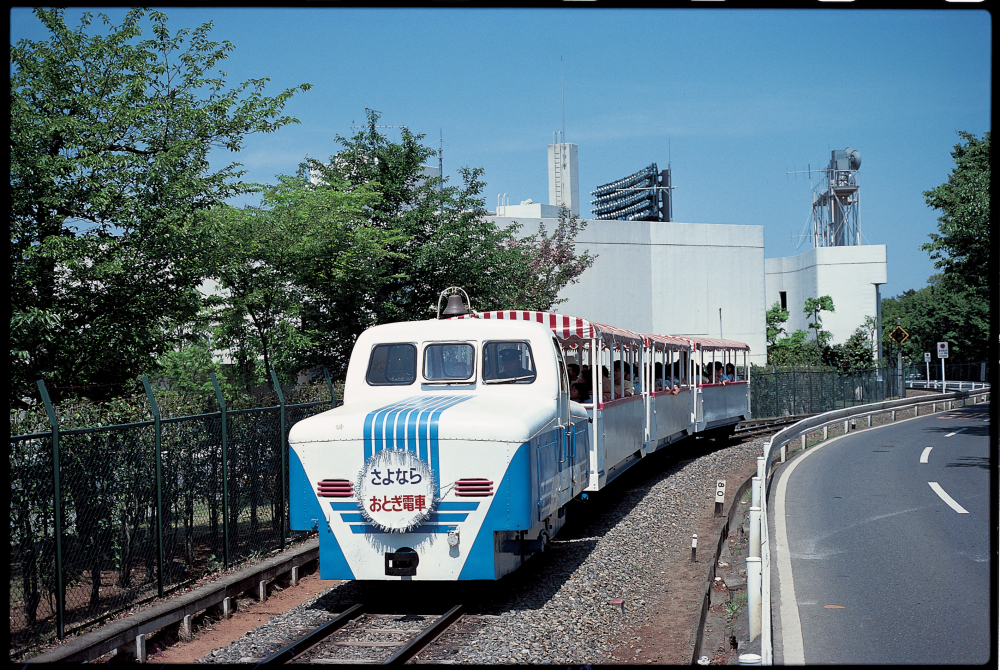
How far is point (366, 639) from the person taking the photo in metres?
8.33

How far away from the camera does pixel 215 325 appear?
15883mm

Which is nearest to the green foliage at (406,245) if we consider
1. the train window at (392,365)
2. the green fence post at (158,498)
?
the train window at (392,365)

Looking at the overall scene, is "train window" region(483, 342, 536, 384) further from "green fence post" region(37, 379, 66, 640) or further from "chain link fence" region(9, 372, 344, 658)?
"green fence post" region(37, 379, 66, 640)

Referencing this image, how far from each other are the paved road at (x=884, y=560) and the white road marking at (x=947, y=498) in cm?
2

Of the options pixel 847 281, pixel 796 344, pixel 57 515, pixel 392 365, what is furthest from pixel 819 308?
pixel 57 515

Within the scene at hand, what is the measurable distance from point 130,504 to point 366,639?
279cm

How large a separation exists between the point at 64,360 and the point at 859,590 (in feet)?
29.8

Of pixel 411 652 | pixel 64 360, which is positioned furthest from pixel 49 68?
pixel 411 652

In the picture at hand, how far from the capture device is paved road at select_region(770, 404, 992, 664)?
8.03 meters

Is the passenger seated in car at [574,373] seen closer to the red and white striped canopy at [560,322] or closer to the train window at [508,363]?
the red and white striped canopy at [560,322]

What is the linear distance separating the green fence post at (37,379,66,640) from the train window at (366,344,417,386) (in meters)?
3.77

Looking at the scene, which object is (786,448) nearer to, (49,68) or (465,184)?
(465,184)

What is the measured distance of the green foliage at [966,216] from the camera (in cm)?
2394

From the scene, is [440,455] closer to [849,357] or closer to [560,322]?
[560,322]
